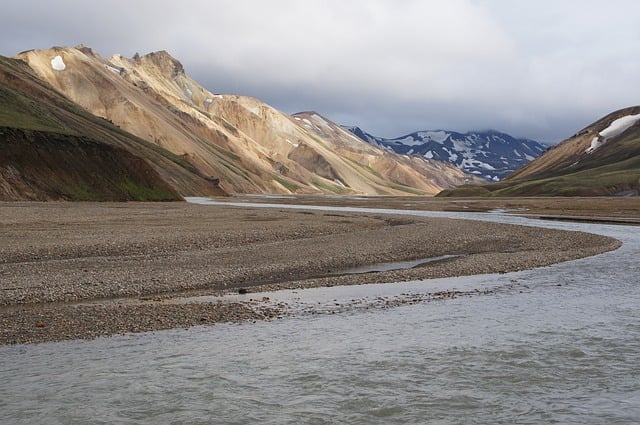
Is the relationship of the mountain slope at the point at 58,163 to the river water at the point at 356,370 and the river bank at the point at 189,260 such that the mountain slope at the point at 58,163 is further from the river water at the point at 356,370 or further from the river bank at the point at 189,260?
the river water at the point at 356,370

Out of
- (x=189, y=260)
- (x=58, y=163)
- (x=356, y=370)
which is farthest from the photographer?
(x=58, y=163)

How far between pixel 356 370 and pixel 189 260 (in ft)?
62.9

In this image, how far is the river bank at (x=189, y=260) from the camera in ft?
69.1

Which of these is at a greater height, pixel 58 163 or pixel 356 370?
pixel 58 163

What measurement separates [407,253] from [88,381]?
28450 mm

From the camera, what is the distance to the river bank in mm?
21062

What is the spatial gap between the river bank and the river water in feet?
8.17

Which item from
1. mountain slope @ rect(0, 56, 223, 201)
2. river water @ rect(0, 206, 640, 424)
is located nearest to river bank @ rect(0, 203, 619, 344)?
river water @ rect(0, 206, 640, 424)

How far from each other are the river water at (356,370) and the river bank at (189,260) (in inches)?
98.0

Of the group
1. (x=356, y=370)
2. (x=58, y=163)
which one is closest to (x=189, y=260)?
(x=356, y=370)

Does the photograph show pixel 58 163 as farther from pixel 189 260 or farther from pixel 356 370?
pixel 356 370

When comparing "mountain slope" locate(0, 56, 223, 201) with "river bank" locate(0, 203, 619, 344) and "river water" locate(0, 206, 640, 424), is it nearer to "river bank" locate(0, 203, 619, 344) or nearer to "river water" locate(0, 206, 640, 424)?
"river bank" locate(0, 203, 619, 344)

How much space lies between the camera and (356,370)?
15.8m

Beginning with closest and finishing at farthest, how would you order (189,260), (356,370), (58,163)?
(356,370), (189,260), (58,163)
